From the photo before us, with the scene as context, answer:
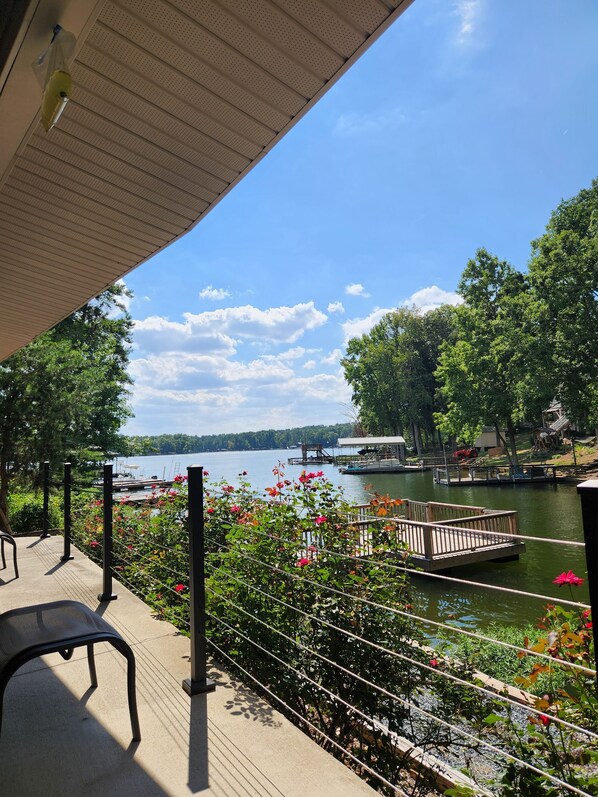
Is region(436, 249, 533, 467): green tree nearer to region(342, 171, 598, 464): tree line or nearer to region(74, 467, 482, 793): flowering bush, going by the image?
region(342, 171, 598, 464): tree line

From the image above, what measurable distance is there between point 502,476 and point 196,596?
25260 mm

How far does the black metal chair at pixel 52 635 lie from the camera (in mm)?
1415

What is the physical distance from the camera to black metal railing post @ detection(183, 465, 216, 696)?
2.06m

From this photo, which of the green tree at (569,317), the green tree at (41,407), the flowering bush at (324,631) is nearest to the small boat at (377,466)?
the green tree at (569,317)

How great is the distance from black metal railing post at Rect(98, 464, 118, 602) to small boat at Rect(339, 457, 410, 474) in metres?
34.1

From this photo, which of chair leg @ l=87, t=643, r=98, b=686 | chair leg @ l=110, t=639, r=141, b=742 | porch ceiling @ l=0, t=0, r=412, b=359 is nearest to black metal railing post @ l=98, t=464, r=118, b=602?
chair leg @ l=87, t=643, r=98, b=686

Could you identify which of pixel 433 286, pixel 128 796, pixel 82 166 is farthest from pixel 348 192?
pixel 433 286

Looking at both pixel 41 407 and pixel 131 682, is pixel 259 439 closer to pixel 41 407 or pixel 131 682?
pixel 41 407

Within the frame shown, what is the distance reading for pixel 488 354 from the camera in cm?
2806

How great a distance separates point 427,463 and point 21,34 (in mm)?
37298

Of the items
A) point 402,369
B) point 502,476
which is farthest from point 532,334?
point 402,369

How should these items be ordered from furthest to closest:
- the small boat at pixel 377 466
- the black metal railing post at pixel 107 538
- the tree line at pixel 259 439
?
the tree line at pixel 259 439 → the small boat at pixel 377 466 → the black metal railing post at pixel 107 538

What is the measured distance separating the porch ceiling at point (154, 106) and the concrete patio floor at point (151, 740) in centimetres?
222

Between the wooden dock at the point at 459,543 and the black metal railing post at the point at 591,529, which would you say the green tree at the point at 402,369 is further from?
the black metal railing post at the point at 591,529
